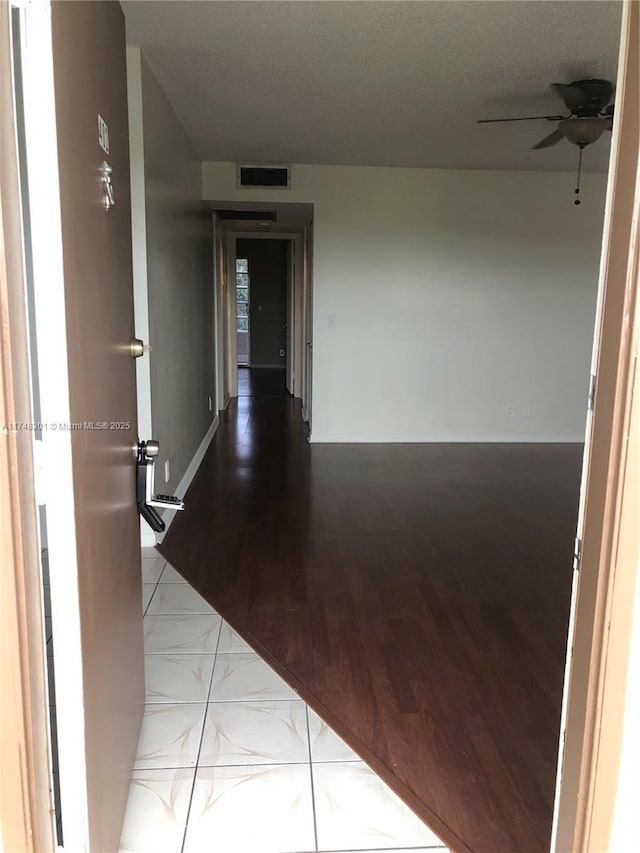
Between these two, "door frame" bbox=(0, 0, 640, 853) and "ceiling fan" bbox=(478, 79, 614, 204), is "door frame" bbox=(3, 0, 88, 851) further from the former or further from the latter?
"ceiling fan" bbox=(478, 79, 614, 204)

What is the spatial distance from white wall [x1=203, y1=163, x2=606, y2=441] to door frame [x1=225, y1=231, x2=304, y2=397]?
98.0 inches

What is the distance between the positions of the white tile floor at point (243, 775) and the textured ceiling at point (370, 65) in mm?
2556

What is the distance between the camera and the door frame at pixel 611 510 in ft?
2.96

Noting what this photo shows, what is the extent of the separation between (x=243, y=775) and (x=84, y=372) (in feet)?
4.05

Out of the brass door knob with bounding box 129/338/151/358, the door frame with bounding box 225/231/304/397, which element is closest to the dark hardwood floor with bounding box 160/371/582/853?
the brass door knob with bounding box 129/338/151/358

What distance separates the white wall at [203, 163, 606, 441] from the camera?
5707 mm

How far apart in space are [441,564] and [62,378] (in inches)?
102

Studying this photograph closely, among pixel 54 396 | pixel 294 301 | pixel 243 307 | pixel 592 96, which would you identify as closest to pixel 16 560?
pixel 54 396

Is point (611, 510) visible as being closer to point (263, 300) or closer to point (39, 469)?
point (39, 469)

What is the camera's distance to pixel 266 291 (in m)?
12.4

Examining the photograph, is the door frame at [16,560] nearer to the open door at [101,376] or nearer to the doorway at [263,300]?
the open door at [101,376]

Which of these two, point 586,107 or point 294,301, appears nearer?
point 586,107

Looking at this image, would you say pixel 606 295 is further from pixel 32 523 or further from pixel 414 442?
pixel 414 442

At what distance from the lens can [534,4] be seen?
8.36 ft
